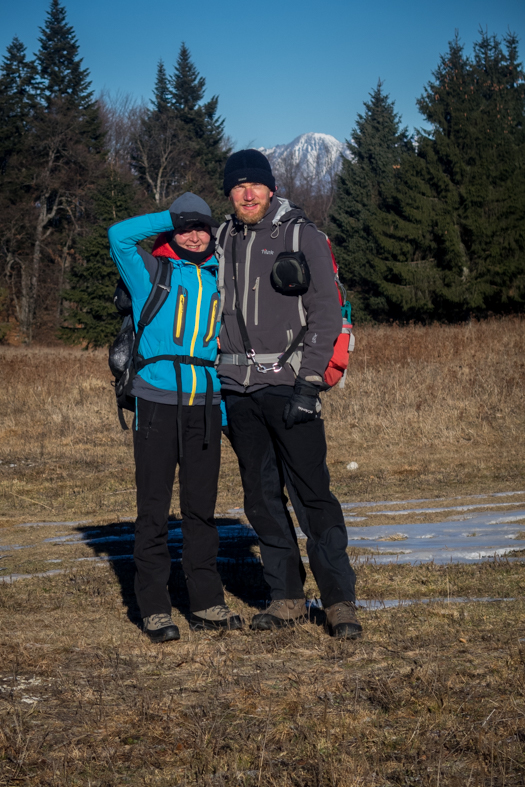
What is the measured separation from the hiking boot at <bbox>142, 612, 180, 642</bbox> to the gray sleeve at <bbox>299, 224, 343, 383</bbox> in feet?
4.48


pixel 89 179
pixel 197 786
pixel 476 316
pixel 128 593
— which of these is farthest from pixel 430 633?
pixel 89 179

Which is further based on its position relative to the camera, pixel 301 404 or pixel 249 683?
pixel 301 404

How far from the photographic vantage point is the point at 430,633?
10.9ft

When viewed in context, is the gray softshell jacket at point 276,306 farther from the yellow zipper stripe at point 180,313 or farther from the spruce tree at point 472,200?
the spruce tree at point 472,200

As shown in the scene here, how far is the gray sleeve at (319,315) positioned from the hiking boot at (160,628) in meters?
1.36

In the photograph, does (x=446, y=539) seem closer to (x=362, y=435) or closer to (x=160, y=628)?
(x=160, y=628)

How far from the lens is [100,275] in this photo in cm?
2984

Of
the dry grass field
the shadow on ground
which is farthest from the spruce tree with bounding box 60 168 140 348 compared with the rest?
the dry grass field

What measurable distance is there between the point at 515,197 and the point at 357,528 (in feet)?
100

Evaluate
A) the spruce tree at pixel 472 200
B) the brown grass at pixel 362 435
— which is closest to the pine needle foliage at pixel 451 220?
the spruce tree at pixel 472 200

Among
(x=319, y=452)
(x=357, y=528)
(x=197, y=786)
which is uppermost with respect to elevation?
(x=319, y=452)

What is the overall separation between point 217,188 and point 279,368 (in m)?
40.1

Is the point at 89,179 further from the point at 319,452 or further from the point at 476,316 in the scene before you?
the point at 319,452

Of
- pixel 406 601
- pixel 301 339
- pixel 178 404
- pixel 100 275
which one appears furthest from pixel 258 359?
pixel 100 275
